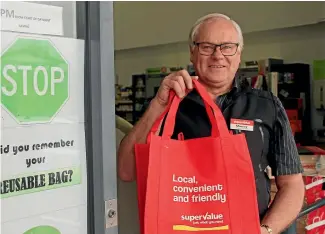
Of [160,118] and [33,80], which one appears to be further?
[160,118]

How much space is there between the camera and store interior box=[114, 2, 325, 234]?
22.8ft

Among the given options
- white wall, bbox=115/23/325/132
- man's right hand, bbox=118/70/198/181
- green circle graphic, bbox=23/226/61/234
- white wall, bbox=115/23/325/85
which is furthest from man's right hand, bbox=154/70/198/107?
white wall, bbox=115/23/325/85

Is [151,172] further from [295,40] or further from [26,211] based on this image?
[295,40]

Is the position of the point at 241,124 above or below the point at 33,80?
below

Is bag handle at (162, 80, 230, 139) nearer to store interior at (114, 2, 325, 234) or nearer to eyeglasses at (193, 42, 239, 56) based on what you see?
eyeglasses at (193, 42, 239, 56)

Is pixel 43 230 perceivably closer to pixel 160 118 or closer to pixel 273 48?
pixel 160 118

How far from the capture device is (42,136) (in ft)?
3.07

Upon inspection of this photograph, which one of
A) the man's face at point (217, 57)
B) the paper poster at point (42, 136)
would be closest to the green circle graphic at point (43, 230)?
the paper poster at point (42, 136)

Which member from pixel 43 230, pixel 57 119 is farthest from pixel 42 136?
pixel 43 230

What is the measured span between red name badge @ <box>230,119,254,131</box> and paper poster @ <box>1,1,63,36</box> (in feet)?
2.54

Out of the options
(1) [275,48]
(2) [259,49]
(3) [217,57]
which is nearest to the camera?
(3) [217,57]

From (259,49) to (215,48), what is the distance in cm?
681

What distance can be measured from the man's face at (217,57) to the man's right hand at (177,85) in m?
0.28

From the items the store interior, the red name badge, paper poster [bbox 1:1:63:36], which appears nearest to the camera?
paper poster [bbox 1:1:63:36]
